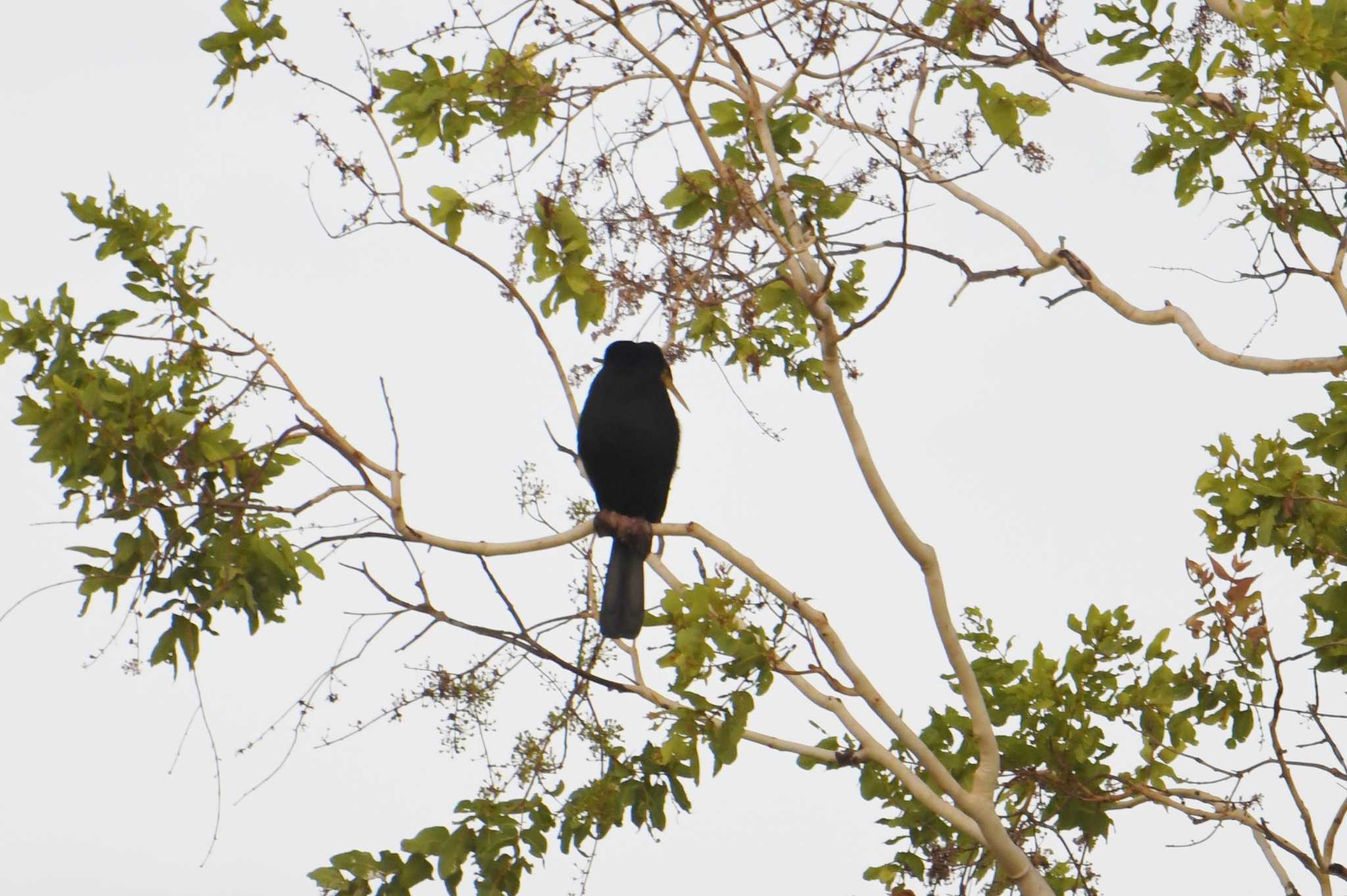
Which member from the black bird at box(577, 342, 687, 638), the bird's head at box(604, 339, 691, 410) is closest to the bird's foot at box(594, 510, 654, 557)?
the black bird at box(577, 342, 687, 638)

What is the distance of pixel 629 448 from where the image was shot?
5812 millimetres

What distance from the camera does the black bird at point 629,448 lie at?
5406 mm

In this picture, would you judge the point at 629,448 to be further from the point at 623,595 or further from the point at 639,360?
the point at 623,595

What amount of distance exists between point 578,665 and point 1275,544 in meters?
2.44

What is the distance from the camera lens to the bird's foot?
533 cm

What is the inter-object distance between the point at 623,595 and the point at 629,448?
0.70 m

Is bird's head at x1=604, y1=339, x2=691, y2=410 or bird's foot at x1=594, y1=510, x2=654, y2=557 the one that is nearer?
bird's foot at x1=594, y1=510, x2=654, y2=557

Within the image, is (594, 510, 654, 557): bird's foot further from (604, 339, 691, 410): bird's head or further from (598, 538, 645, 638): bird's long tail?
(604, 339, 691, 410): bird's head

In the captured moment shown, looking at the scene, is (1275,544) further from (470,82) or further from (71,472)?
(71,472)

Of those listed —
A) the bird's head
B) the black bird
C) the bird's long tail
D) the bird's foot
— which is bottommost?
the bird's long tail

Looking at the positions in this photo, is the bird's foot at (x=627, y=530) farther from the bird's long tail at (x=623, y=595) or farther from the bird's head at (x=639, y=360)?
the bird's head at (x=639, y=360)

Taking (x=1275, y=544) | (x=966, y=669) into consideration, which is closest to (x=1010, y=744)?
(x=966, y=669)

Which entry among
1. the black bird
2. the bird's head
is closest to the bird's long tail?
the black bird

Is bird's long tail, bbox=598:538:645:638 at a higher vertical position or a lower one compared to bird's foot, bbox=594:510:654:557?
lower
